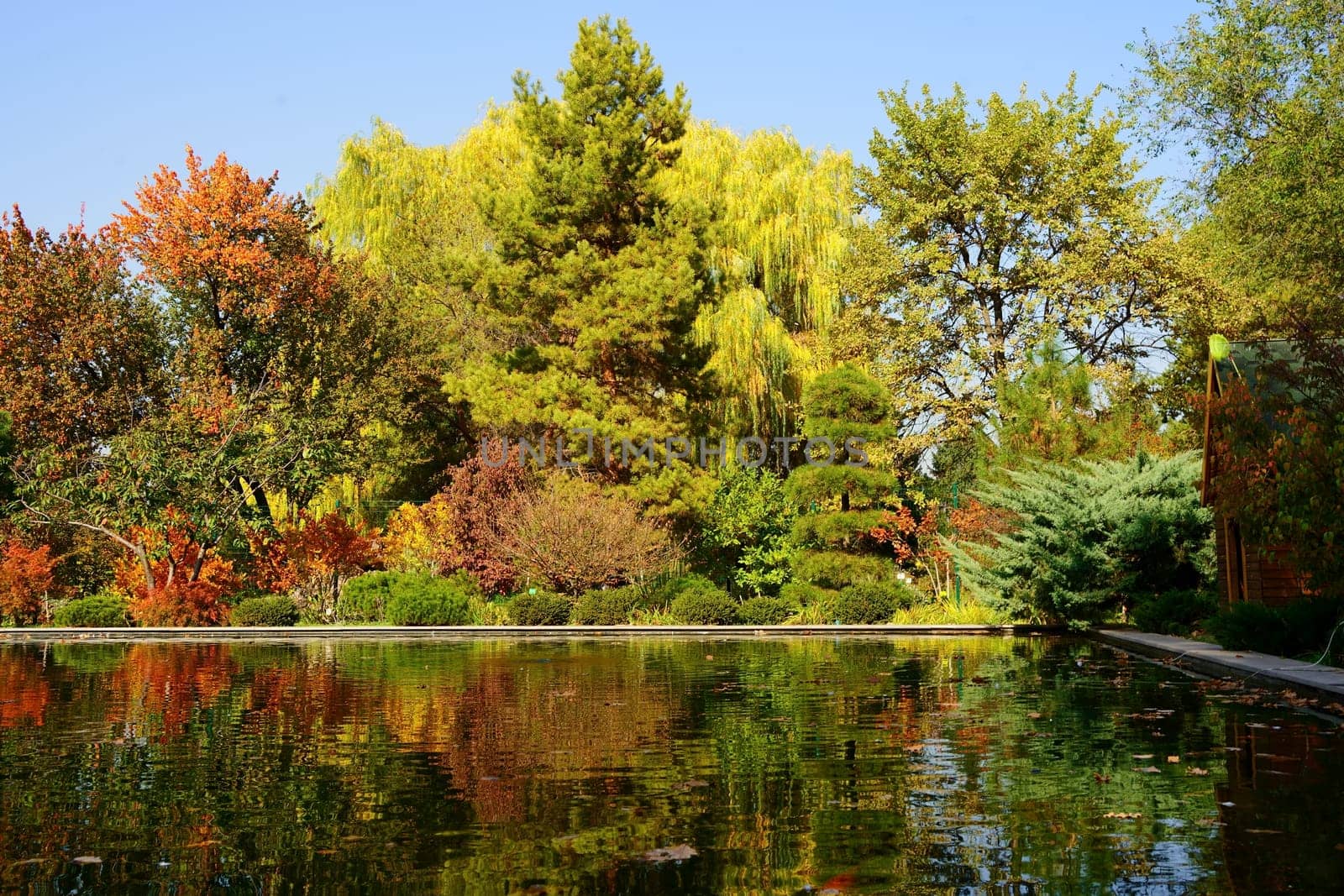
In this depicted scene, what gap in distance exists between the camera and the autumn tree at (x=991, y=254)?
110 ft

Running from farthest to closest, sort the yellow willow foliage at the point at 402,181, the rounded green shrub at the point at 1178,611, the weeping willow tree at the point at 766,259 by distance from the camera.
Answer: the yellow willow foliage at the point at 402,181 < the weeping willow tree at the point at 766,259 < the rounded green shrub at the point at 1178,611

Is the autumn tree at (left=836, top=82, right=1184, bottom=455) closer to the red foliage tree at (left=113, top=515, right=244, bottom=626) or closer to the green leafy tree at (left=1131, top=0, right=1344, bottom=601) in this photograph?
the green leafy tree at (left=1131, top=0, right=1344, bottom=601)

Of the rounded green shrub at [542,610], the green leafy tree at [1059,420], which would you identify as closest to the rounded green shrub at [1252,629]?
the green leafy tree at [1059,420]

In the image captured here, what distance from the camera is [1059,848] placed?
18.1 feet

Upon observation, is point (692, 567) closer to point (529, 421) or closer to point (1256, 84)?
point (529, 421)

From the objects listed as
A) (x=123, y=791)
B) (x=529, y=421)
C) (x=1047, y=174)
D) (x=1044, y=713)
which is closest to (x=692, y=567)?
(x=529, y=421)

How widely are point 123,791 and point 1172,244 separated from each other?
30.9 meters

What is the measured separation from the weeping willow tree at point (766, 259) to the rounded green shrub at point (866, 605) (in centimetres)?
871

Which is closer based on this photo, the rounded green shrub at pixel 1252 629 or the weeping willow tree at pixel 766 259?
the rounded green shrub at pixel 1252 629

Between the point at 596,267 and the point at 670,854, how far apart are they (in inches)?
1079

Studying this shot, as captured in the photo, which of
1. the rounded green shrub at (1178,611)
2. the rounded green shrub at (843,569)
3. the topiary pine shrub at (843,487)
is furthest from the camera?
the topiary pine shrub at (843,487)

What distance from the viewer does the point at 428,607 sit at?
1113 inches

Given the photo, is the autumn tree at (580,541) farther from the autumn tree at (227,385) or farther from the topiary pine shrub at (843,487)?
the autumn tree at (227,385)

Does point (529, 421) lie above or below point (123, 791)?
above
